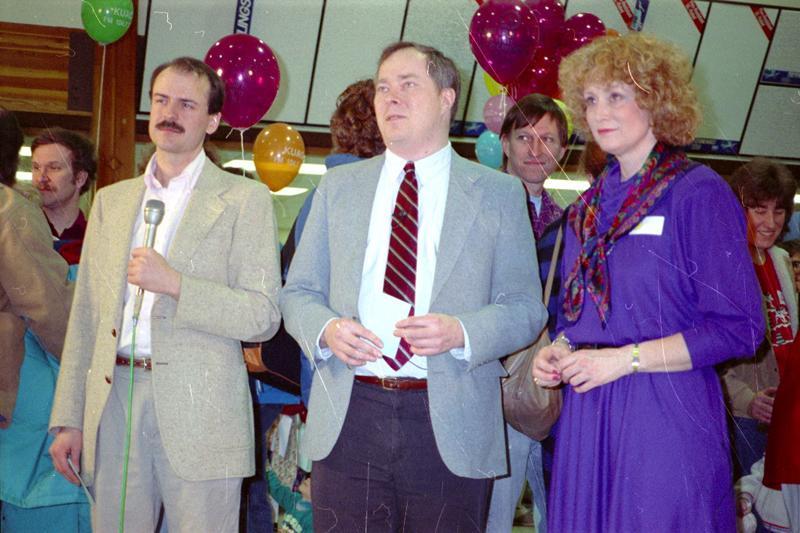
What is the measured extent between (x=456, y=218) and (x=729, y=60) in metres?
7.62

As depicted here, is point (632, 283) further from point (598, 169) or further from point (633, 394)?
point (598, 169)

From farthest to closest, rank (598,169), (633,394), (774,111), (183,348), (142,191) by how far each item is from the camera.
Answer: (774,111), (598,169), (142,191), (183,348), (633,394)

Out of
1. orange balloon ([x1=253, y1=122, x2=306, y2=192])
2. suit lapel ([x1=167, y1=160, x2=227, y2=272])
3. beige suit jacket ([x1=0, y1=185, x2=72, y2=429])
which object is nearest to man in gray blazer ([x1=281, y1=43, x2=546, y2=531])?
suit lapel ([x1=167, y1=160, x2=227, y2=272])

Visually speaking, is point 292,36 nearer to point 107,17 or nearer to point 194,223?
point 107,17

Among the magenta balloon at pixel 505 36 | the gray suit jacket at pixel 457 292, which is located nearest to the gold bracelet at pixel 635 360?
the gray suit jacket at pixel 457 292

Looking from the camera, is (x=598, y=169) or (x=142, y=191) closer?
(x=142, y=191)

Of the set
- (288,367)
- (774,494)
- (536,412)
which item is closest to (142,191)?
(288,367)

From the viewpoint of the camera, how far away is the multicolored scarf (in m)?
2.17

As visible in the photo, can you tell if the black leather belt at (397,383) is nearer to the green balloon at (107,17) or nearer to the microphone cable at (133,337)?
the microphone cable at (133,337)

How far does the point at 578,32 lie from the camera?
5.18m

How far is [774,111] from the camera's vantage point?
9328mm

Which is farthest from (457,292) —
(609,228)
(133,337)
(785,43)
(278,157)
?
(785,43)

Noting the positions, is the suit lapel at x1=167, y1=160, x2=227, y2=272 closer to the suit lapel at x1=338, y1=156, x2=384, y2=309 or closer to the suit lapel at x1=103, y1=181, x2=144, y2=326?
the suit lapel at x1=103, y1=181, x2=144, y2=326

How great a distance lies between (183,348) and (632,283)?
1.14 m
